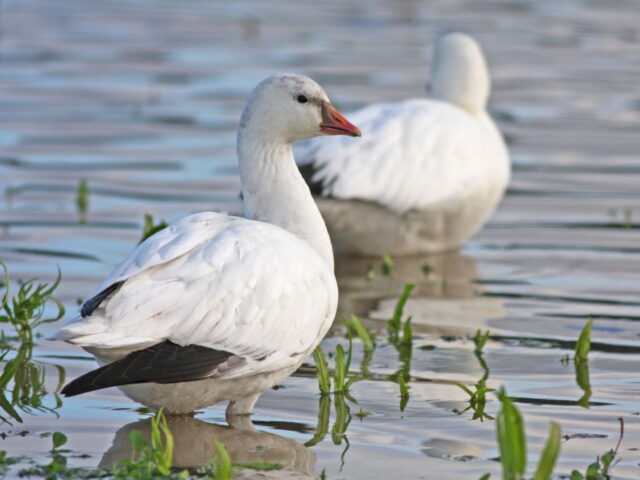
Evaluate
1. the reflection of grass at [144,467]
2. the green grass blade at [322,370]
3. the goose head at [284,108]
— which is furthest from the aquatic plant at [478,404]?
the goose head at [284,108]

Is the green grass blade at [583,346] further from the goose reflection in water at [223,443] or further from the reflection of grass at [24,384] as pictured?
the reflection of grass at [24,384]

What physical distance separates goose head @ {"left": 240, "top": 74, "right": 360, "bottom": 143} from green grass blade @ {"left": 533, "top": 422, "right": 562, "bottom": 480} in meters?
2.40

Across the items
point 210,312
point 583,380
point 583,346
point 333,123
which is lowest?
point 583,380

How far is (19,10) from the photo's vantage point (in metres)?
20.8

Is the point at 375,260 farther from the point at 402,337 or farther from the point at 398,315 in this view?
the point at 398,315

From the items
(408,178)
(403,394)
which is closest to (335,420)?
(403,394)

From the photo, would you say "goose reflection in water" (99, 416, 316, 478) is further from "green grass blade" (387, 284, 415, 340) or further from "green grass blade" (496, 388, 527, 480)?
"green grass blade" (387, 284, 415, 340)

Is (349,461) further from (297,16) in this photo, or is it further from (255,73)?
(297,16)

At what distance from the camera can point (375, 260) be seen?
9.67m

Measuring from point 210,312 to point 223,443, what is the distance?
1.97 feet

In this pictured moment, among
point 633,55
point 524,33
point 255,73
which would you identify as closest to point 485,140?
point 255,73

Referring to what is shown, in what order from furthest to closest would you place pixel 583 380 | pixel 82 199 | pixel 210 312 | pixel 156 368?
pixel 82 199, pixel 583 380, pixel 210 312, pixel 156 368

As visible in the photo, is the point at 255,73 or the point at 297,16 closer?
the point at 255,73

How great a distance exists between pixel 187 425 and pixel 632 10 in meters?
16.9
